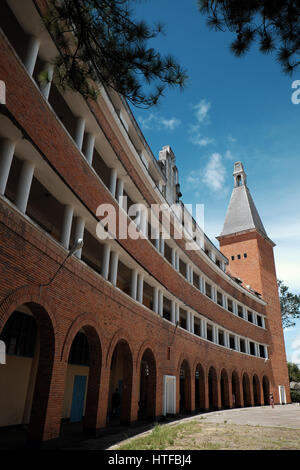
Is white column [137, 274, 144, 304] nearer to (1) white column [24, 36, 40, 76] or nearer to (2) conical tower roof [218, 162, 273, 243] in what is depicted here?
(1) white column [24, 36, 40, 76]

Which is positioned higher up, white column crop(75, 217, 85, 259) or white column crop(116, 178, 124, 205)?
white column crop(116, 178, 124, 205)

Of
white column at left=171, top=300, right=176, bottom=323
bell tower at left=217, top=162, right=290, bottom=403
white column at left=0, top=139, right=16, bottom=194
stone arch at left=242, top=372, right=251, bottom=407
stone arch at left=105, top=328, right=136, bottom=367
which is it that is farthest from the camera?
bell tower at left=217, top=162, right=290, bottom=403

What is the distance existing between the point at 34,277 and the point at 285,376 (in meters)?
35.6

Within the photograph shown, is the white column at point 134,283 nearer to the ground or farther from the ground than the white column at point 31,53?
nearer to the ground

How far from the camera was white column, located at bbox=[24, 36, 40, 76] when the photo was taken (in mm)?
8500

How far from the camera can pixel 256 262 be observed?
37.7 metres

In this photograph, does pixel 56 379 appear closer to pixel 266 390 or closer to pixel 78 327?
pixel 78 327

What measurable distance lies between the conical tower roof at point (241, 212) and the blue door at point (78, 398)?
94.8 ft

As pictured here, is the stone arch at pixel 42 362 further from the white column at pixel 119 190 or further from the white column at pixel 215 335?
the white column at pixel 215 335

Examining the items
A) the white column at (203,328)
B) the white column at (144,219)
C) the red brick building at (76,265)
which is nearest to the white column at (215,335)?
the red brick building at (76,265)

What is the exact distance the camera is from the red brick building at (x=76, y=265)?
795cm

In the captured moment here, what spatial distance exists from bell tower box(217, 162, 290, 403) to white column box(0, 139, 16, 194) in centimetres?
3262

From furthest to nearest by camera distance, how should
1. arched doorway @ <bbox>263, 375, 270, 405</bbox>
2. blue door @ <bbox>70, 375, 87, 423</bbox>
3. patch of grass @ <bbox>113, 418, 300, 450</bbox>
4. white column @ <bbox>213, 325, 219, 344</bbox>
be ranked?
arched doorway @ <bbox>263, 375, 270, 405</bbox>, white column @ <bbox>213, 325, 219, 344</bbox>, blue door @ <bbox>70, 375, 87, 423</bbox>, patch of grass @ <bbox>113, 418, 300, 450</bbox>

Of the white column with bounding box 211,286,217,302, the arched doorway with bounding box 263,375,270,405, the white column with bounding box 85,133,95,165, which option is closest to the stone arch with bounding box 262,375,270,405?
the arched doorway with bounding box 263,375,270,405
